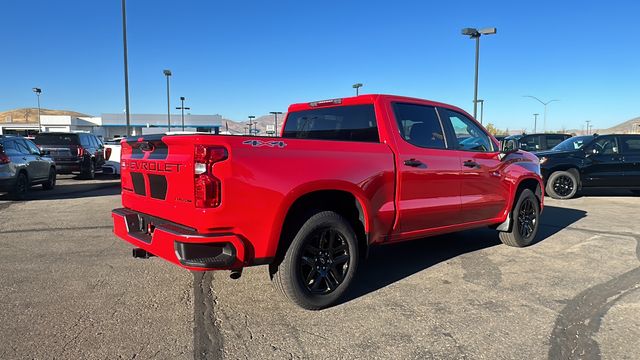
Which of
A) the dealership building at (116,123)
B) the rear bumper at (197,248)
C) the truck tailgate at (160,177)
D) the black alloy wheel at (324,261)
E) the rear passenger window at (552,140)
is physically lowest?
the black alloy wheel at (324,261)

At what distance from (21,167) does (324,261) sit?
9933 millimetres

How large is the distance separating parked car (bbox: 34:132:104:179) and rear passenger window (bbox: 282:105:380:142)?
40.3 ft

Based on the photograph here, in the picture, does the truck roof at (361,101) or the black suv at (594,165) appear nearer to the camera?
the truck roof at (361,101)

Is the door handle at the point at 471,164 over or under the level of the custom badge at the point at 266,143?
under

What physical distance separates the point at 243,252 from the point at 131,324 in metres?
1.11

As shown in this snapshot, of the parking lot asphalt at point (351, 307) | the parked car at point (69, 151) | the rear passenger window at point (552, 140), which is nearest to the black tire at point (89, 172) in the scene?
the parked car at point (69, 151)

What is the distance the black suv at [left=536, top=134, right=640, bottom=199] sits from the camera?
11.3m

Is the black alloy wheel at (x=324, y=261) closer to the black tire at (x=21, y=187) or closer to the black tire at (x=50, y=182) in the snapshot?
the black tire at (x=21, y=187)

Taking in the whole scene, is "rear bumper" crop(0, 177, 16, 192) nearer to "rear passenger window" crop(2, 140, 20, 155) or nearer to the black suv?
"rear passenger window" crop(2, 140, 20, 155)

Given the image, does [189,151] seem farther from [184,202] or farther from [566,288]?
[566,288]

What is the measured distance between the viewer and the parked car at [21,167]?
1019 centimetres

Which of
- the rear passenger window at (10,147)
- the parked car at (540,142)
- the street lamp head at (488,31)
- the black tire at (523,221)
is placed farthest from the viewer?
the street lamp head at (488,31)

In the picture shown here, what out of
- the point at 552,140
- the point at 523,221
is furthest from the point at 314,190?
the point at 552,140

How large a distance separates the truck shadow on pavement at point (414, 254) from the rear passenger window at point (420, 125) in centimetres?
145
